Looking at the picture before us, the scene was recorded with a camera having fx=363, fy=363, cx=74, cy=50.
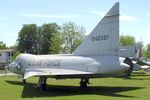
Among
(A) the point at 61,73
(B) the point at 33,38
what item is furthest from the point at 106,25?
(B) the point at 33,38

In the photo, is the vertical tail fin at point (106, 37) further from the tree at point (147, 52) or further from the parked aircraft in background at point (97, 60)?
the tree at point (147, 52)

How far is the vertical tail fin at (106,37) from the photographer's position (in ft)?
71.5

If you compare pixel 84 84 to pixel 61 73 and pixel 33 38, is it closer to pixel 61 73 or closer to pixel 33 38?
pixel 61 73

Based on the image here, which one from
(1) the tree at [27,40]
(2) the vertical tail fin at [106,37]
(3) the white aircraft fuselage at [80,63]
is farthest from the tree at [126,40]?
(2) the vertical tail fin at [106,37]

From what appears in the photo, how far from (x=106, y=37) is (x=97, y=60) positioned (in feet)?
5.05

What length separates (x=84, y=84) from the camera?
81.7 ft

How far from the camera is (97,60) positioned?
2195 centimetres

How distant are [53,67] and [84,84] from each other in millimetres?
2482

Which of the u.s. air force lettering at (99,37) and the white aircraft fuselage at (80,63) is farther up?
the u.s. air force lettering at (99,37)

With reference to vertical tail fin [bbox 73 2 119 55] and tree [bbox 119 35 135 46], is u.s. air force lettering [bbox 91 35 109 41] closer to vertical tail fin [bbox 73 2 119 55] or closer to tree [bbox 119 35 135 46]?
vertical tail fin [bbox 73 2 119 55]

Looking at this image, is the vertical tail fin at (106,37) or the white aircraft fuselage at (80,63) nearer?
the white aircraft fuselage at (80,63)

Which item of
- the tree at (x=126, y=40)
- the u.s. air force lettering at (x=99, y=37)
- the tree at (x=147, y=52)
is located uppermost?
the tree at (x=126, y=40)

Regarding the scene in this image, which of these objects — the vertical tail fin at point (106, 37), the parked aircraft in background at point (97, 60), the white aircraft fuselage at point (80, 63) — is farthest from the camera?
the vertical tail fin at point (106, 37)

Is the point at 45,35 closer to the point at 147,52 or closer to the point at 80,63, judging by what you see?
the point at 147,52
